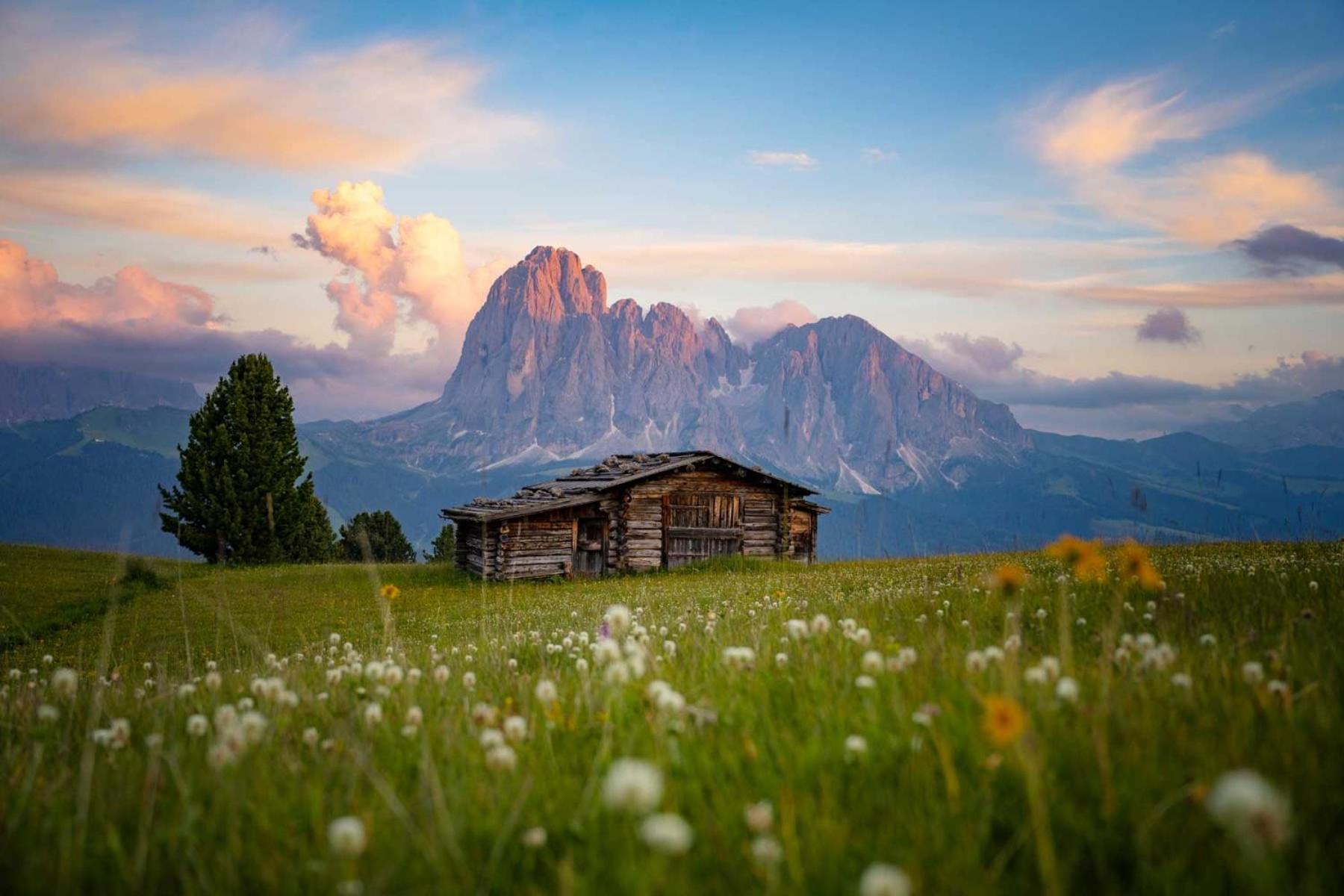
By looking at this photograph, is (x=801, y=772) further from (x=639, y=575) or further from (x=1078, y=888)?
(x=639, y=575)

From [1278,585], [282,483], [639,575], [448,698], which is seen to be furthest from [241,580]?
[1278,585]

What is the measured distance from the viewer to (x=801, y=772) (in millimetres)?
2963

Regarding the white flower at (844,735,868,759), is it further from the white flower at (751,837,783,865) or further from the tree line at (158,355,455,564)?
the tree line at (158,355,455,564)

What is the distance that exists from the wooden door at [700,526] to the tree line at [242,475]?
18.1 metres

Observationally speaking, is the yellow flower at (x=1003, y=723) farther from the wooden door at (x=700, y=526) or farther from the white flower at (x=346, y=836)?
the wooden door at (x=700, y=526)

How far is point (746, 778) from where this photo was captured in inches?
121

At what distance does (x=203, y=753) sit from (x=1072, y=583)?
9178 mm

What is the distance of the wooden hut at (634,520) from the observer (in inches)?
1426

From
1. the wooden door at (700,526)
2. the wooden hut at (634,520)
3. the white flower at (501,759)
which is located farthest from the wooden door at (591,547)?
the white flower at (501,759)

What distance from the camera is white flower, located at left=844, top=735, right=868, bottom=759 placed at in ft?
9.63

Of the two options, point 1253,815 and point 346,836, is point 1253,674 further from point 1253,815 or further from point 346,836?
point 346,836

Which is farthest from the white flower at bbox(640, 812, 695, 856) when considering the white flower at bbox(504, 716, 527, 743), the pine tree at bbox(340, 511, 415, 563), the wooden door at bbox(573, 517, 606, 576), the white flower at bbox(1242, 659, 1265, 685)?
the pine tree at bbox(340, 511, 415, 563)

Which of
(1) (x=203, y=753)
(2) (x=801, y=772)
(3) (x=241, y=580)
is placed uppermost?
(2) (x=801, y=772)

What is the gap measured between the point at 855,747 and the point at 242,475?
160ft
